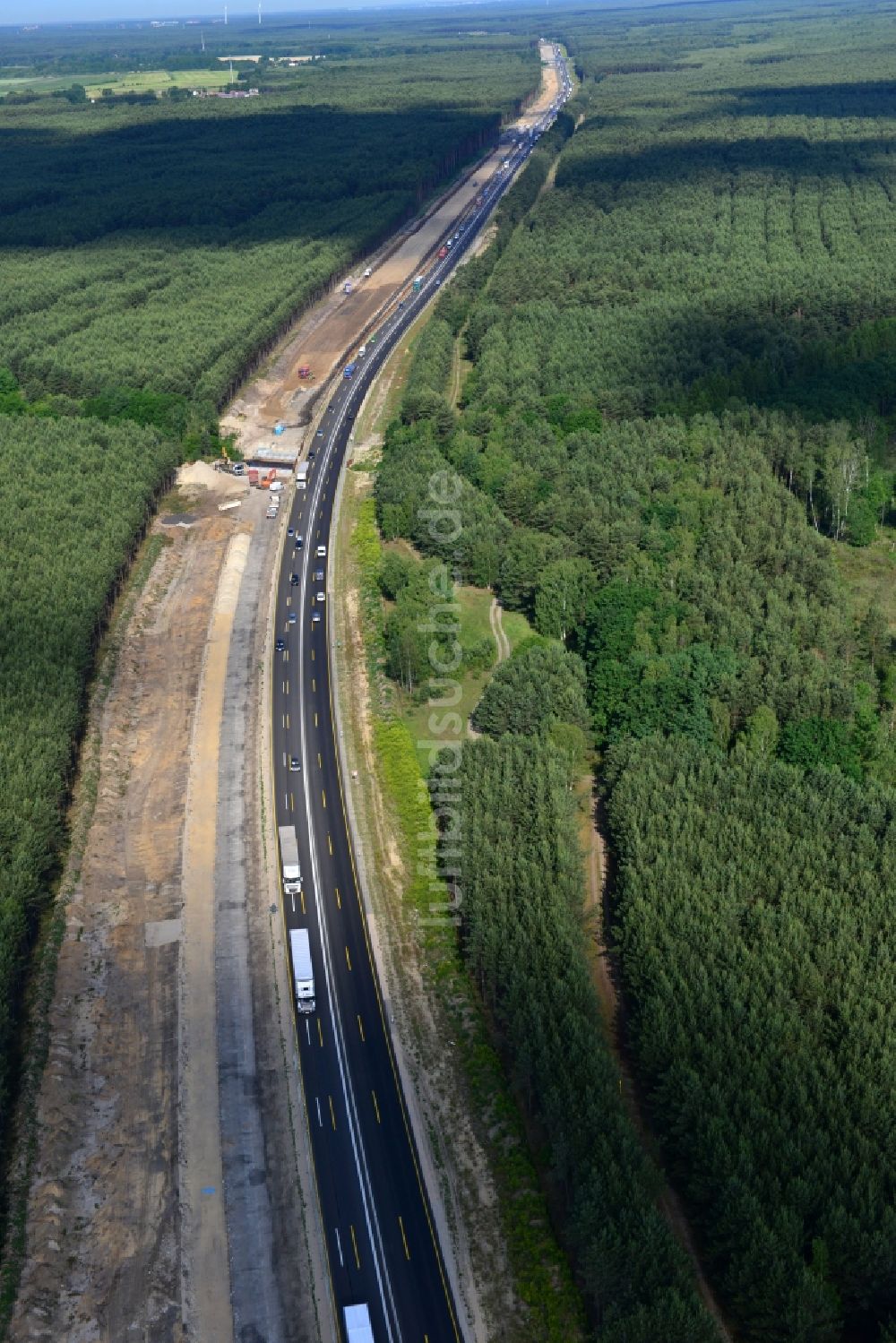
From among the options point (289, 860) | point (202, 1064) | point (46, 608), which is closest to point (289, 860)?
point (289, 860)

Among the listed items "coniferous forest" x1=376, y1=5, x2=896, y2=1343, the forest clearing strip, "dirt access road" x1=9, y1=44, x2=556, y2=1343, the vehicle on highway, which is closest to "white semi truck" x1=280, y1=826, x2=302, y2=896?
the vehicle on highway

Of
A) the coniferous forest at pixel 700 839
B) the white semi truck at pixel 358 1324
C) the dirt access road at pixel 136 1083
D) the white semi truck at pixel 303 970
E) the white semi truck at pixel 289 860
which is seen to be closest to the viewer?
the white semi truck at pixel 358 1324

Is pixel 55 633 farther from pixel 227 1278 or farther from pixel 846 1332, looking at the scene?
pixel 846 1332

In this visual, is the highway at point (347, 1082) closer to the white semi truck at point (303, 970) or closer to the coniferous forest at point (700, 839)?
the white semi truck at point (303, 970)

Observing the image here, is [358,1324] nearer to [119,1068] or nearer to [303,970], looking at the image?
[119,1068]

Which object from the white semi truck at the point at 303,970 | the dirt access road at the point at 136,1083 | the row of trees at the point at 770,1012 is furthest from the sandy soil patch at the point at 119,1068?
the row of trees at the point at 770,1012

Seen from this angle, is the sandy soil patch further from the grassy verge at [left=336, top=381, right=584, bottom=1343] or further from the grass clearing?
the grass clearing
